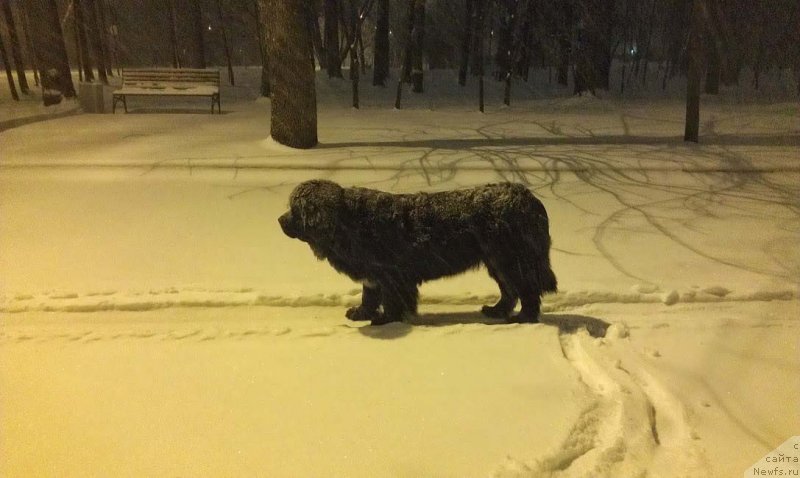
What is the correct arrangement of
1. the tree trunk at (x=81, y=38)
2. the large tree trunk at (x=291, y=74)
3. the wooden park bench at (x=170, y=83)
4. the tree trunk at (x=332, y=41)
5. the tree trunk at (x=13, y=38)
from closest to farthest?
the large tree trunk at (x=291, y=74), the wooden park bench at (x=170, y=83), the tree trunk at (x=13, y=38), the tree trunk at (x=81, y=38), the tree trunk at (x=332, y=41)

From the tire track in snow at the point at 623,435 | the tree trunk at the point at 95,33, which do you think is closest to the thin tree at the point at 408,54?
the tree trunk at the point at 95,33

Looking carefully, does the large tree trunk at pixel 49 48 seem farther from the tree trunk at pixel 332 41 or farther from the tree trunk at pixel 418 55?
the tree trunk at pixel 418 55

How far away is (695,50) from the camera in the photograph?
10898 millimetres

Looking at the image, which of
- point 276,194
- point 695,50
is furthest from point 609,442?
point 695,50

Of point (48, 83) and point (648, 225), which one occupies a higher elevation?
point (48, 83)

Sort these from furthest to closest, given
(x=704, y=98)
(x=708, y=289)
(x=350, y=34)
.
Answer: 1. (x=350, y=34)
2. (x=704, y=98)
3. (x=708, y=289)

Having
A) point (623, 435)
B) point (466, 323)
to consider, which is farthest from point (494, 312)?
point (623, 435)

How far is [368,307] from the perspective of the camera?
4.90 metres

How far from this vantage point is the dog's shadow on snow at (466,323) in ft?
15.2

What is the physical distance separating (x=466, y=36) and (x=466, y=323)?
Result: 23.6m

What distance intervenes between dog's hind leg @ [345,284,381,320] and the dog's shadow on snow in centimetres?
16

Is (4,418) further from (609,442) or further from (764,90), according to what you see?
(764,90)

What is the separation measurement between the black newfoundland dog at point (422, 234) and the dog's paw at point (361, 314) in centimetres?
25

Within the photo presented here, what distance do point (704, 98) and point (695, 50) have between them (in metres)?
10.3
